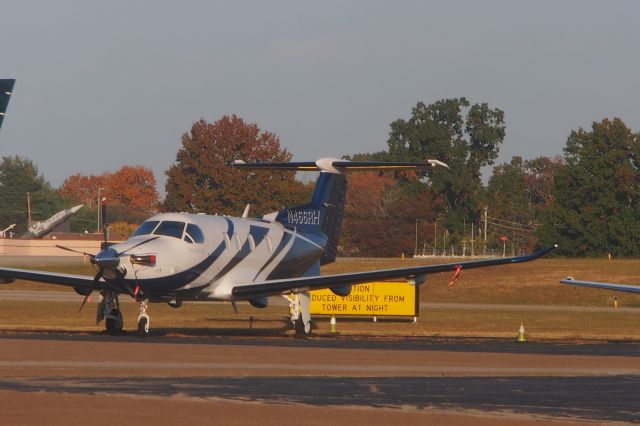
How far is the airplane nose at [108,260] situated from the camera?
99.9 feet

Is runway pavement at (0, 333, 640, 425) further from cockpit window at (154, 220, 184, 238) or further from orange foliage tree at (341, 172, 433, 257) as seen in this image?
orange foliage tree at (341, 172, 433, 257)

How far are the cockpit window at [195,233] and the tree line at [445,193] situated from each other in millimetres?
68169

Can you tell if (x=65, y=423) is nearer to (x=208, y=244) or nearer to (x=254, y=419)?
(x=254, y=419)

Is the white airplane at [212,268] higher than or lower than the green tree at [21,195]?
lower

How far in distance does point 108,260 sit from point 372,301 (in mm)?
14834

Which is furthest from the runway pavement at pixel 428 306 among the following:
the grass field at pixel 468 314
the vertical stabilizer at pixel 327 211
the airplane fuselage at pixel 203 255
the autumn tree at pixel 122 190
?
the autumn tree at pixel 122 190

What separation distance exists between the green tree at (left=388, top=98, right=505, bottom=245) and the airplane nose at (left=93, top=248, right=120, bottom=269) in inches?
3643

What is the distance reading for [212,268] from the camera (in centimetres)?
3353

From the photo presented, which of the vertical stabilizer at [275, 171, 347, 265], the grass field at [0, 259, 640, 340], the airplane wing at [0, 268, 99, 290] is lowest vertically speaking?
the grass field at [0, 259, 640, 340]

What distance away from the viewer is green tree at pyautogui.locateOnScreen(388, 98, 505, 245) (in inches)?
4860

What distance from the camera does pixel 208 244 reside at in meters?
33.5

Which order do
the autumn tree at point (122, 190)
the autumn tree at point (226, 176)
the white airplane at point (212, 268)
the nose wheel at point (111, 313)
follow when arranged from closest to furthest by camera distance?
the white airplane at point (212, 268) < the nose wheel at point (111, 313) < the autumn tree at point (226, 176) < the autumn tree at point (122, 190)

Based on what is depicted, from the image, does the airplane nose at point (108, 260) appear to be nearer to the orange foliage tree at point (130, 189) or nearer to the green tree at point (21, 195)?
the green tree at point (21, 195)

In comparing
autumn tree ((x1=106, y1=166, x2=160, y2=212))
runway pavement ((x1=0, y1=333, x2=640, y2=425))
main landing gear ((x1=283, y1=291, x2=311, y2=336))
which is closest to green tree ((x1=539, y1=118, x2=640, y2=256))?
main landing gear ((x1=283, y1=291, x2=311, y2=336))
